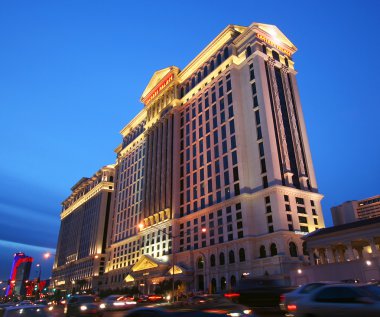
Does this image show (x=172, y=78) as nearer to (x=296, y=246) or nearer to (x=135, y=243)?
(x=135, y=243)

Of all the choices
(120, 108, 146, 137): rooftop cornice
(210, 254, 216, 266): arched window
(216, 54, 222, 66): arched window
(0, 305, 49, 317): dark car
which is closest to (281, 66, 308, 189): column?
(216, 54, 222, 66): arched window

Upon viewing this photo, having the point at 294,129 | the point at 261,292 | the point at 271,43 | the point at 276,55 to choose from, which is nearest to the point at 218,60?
the point at 271,43

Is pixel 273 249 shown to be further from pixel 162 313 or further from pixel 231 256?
pixel 162 313

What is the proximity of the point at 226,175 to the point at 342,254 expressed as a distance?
1095 inches

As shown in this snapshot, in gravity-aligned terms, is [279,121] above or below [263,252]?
above

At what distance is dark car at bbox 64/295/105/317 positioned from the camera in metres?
20.1

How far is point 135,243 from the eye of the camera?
9881 centimetres

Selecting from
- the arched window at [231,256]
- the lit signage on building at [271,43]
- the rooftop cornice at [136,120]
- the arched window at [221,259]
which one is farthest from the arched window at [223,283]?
the rooftop cornice at [136,120]

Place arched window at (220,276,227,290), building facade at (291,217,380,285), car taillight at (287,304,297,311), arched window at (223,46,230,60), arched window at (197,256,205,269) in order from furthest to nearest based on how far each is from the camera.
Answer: arched window at (223,46,230,60), arched window at (197,256,205,269), arched window at (220,276,227,290), building facade at (291,217,380,285), car taillight at (287,304,297,311)

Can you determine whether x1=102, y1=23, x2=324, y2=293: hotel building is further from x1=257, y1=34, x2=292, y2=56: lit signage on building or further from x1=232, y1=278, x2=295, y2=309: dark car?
x1=232, y1=278, x2=295, y2=309: dark car

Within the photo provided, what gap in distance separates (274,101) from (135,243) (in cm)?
5725

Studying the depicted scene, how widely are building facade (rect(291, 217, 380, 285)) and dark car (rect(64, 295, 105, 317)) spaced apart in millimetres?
29741

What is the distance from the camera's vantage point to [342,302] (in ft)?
34.7

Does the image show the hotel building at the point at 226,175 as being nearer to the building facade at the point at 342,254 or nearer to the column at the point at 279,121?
the column at the point at 279,121
